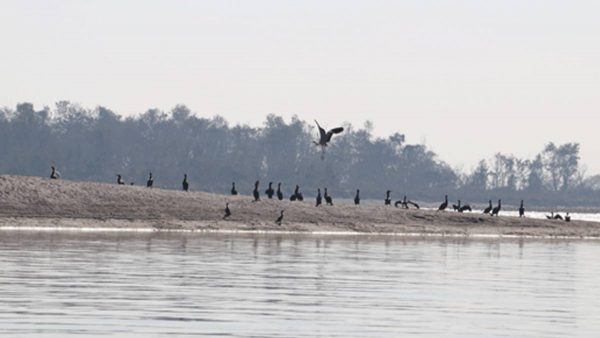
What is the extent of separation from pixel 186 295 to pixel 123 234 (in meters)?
31.1

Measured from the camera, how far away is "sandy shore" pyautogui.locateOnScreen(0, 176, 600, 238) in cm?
7044

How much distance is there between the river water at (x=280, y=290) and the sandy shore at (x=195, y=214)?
10096 millimetres

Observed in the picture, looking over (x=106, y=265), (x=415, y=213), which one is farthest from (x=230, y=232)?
(x=106, y=265)

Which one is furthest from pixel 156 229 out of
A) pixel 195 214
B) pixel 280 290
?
pixel 280 290

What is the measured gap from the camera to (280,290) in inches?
1435

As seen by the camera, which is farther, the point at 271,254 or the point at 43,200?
the point at 43,200

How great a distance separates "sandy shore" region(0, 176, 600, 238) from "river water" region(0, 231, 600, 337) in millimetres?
10096

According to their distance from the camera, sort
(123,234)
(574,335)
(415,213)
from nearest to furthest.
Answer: (574,335) → (123,234) → (415,213)

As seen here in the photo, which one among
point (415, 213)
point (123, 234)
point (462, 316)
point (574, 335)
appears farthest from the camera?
point (415, 213)

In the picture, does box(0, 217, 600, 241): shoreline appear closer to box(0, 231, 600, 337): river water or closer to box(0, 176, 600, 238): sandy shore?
box(0, 176, 600, 238): sandy shore

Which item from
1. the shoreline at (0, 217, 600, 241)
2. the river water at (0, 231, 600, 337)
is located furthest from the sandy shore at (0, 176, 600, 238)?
the river water at (0, 231, 600, 337)

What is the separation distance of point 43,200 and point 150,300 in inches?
1596

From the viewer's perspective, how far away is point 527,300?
36.0m

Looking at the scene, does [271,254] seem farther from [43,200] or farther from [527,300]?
[43,200]
